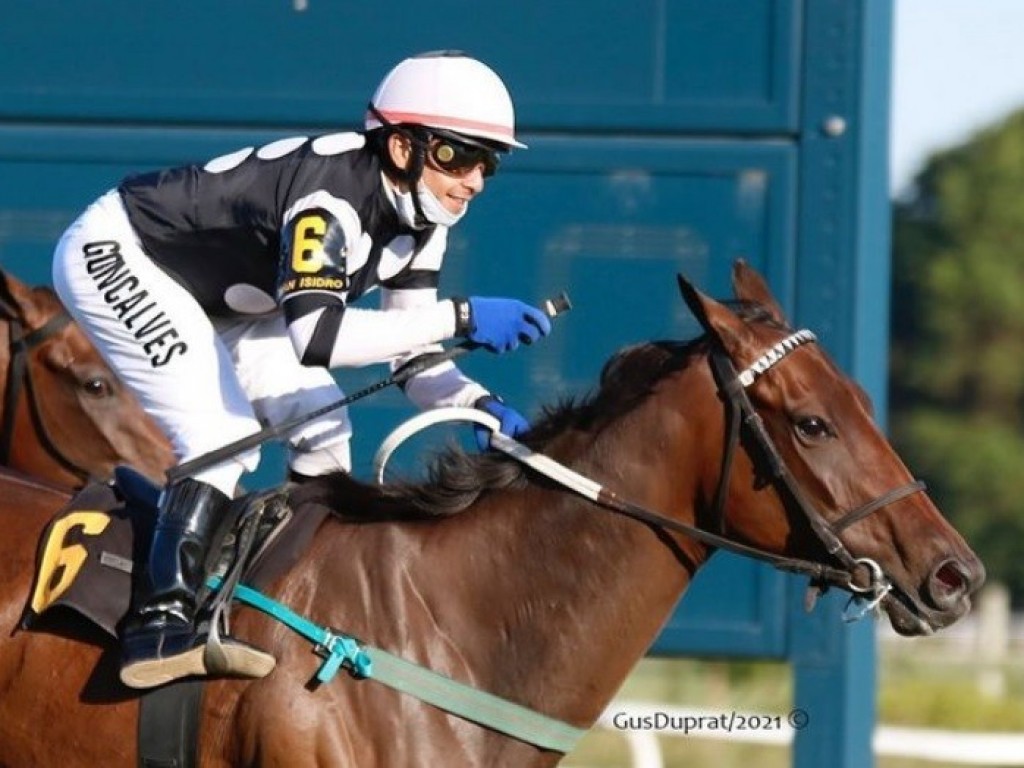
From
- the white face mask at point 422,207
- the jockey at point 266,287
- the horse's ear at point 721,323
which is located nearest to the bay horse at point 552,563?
the horse's ear at point 721,323

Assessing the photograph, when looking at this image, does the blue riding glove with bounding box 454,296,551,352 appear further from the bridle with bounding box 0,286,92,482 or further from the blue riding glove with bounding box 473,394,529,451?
the bridle with bounding box 0,286,92,482

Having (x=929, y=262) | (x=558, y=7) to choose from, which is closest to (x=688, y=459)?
(x=558, y=7)

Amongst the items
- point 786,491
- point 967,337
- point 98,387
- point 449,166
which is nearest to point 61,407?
point 98,387

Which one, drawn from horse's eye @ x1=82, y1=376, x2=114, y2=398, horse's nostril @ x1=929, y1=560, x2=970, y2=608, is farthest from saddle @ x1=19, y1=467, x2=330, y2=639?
horse's eye @ x1=82, y1=376, x2=114, y2=398

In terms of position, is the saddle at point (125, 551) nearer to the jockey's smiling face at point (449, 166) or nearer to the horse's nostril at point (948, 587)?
the jockey's smiling face at point (449, 166)

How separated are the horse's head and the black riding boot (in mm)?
1026

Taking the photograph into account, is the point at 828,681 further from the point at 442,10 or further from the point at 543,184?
the point at 442,10

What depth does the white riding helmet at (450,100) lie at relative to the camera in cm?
441

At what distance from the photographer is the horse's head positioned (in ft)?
13.6

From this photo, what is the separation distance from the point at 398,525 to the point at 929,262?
40.6 m

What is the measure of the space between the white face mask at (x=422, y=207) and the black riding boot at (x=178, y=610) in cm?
70

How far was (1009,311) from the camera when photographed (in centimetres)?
4372

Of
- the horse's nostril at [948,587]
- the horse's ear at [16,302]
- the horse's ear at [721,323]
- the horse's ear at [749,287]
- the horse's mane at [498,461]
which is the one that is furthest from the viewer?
the horse's ear at [16,302]

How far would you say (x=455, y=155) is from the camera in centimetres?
445
